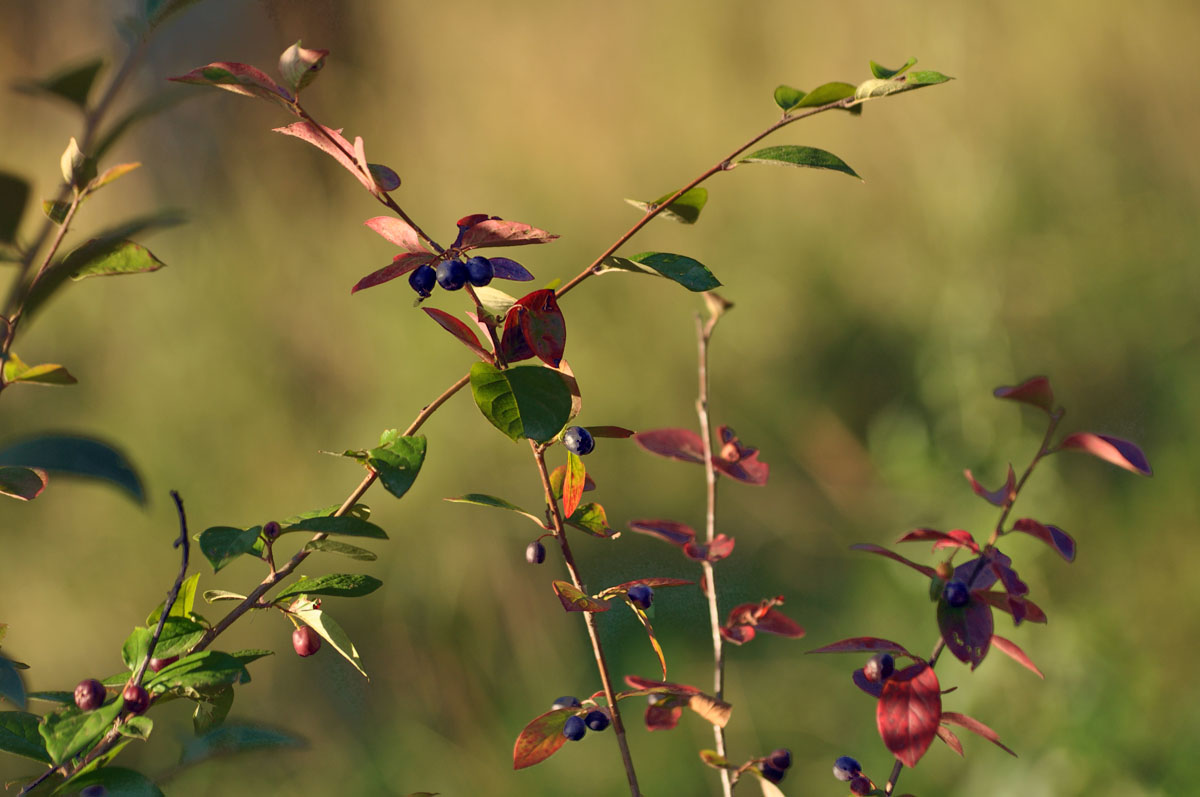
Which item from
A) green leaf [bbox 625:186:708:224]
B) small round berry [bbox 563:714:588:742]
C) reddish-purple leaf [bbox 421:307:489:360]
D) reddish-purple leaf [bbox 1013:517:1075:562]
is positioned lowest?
small round berry [bbox 563:714:588:742]

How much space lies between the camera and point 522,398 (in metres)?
0.41

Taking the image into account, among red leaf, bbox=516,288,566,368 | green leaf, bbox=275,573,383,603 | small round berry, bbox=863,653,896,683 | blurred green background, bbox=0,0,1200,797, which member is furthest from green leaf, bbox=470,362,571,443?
blurred green background, bbox=0,0,1200,797

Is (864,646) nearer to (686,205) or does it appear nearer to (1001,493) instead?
(1001,493)

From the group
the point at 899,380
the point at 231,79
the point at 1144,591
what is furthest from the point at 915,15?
the point at 231,79

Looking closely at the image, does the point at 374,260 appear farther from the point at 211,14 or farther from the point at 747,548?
the point at 747,548

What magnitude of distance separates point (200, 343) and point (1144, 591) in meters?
2.09

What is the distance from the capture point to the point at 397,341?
87.7 inches

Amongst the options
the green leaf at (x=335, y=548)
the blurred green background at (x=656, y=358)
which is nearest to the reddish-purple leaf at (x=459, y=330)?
the green leaf at (x=335, y=548)

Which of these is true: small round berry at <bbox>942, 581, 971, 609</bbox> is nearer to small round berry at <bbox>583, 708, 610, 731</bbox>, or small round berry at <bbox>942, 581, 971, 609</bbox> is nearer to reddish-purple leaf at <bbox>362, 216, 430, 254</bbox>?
small round berry at <bbox>583, 708, 610, 731</bbox>

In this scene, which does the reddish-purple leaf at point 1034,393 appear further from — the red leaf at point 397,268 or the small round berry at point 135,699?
the small round berry at point 135,699

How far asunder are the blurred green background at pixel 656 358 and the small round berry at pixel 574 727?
1140 millimetres

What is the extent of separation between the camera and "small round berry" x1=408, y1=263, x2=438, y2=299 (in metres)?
0.43

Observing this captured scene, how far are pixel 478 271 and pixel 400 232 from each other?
0.05 metres

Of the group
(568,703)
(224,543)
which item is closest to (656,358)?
(568,703)
